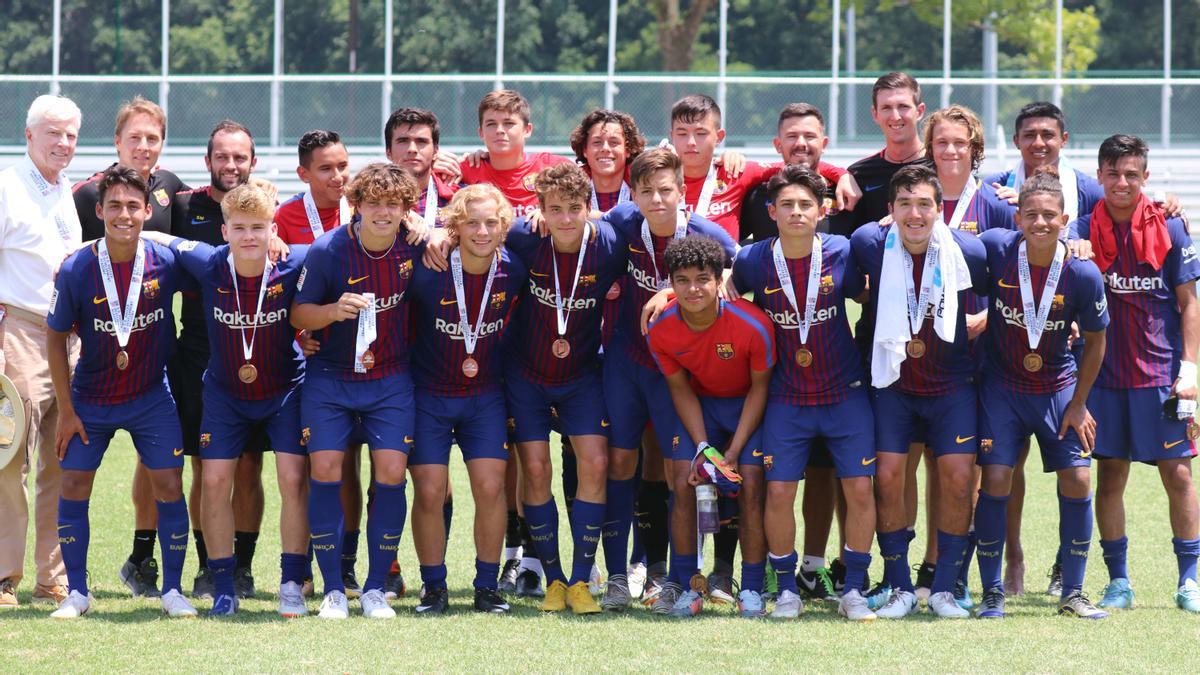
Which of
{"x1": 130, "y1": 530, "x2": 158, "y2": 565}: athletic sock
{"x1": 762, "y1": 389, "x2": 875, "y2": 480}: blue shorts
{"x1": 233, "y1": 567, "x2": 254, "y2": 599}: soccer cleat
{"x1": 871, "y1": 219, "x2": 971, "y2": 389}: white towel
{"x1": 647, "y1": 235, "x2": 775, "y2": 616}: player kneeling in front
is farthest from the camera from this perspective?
{"x1": 130, "y1": 530, "x2": 158, "y2": 565}: athletic sock

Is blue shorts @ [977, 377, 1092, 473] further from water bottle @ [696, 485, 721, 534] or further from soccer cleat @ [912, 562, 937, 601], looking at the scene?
water bottle @ [696, 485, 721, 534]

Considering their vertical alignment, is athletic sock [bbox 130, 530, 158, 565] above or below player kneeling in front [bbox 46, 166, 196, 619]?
below

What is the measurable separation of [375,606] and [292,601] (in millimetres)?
379

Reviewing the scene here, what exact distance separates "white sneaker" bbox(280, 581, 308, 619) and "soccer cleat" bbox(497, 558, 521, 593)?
3.95 feet

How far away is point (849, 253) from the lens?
665 centimetres

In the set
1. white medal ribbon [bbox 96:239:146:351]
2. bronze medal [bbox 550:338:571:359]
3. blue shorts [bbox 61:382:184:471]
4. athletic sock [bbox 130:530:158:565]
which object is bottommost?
athletic sock [bbox 130:530:158:565]

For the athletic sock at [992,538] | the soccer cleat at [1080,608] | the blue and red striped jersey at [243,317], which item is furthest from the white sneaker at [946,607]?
the blue and red striped jersey at [243,317]

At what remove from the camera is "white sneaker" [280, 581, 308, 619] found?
257 inches

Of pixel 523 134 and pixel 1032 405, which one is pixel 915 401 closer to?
pixel 1032 405

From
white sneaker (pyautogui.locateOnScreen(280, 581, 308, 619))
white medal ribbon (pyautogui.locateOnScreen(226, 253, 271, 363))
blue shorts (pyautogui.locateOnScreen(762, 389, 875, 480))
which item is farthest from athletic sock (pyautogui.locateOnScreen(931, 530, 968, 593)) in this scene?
white medal ribbon (pyautogui.locateOnScreen(226, 253, 271, 363))

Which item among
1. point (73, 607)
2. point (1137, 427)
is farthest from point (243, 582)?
point (1137, 427)

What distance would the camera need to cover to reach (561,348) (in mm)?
6852

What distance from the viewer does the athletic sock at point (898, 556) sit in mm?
6699

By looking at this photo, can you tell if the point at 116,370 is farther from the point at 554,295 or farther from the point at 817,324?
the point at 817,324
